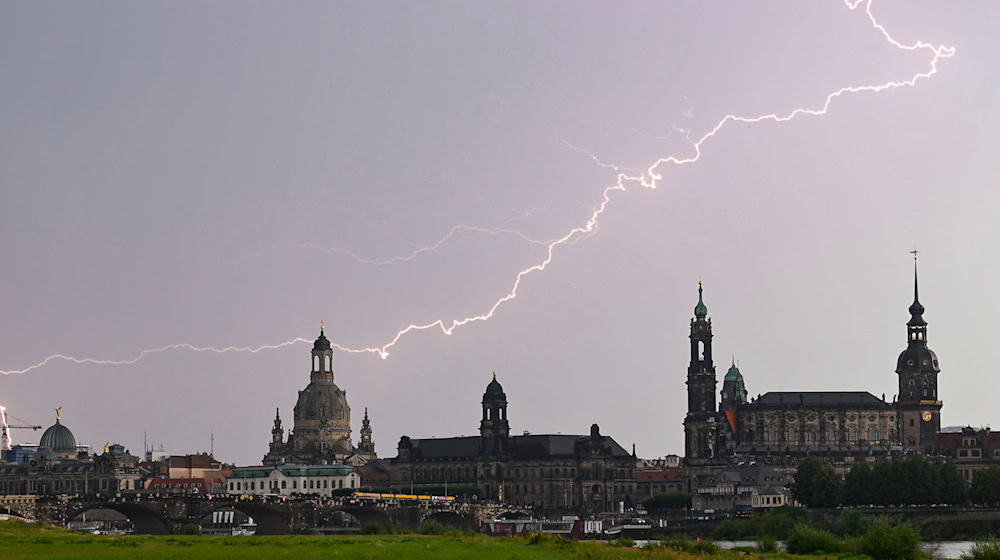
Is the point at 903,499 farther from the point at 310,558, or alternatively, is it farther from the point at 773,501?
the point at 310,558

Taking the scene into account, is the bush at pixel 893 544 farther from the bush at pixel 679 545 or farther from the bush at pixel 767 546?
the bush at pixel 679 545

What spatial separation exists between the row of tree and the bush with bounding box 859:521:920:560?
89172 millimetres

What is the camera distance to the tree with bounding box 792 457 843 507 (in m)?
177

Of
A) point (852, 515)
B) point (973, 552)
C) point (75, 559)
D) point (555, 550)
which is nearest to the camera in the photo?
point (75, 559)

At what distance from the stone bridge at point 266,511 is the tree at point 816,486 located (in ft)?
109

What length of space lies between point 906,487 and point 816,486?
1024cm

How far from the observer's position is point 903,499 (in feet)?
559

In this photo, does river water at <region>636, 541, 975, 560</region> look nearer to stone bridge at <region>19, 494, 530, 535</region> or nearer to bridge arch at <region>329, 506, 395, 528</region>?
bridge arch at <region>329, 506, 395, 528</region>

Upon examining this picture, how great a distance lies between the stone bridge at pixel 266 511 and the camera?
141250 millimetres

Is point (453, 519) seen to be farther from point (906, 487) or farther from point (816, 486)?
point (906, 487)

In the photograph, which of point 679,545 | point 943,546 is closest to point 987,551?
point 679,545

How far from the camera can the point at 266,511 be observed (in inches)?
6029

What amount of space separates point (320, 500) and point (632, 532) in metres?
28.8

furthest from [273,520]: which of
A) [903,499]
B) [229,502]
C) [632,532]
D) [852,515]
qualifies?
[903,499]
